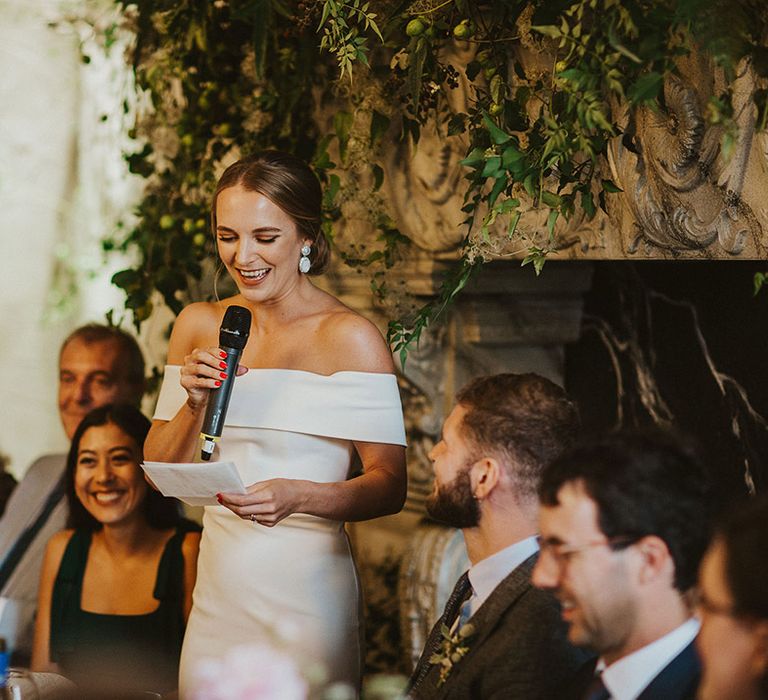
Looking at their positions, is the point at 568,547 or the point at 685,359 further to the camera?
the point at 685,359

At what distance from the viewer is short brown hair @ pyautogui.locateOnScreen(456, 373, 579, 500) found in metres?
1.88

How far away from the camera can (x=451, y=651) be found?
74.6 inches

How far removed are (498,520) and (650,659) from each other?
466 mm

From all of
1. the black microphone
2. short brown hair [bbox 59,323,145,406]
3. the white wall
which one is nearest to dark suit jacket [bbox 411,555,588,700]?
the black microphone

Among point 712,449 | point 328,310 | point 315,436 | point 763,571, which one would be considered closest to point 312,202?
point 328,310

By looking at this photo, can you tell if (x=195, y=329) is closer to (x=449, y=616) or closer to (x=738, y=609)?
(x=449, y=616)

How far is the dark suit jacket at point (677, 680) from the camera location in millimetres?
1455

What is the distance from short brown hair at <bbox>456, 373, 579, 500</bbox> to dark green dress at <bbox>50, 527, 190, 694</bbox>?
3.77ft

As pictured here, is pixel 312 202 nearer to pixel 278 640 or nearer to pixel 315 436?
pixel 315 436

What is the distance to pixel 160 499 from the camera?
2.88 metres

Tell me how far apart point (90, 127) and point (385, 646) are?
2304mm

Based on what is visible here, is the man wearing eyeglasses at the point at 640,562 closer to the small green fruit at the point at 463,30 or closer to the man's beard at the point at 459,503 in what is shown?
the man's beard at the point at 459,503

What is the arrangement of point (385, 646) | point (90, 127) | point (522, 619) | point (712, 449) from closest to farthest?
1. point (522, 619)
2. point (712, 449)
3. point (385, 646)
4. point (90, 127)

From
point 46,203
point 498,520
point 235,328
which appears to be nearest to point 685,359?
point 498,520
